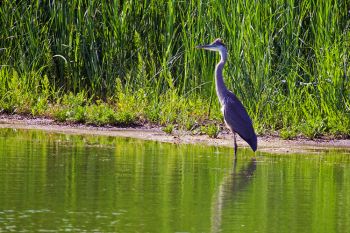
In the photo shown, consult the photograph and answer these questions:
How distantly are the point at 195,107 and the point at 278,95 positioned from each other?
3.88ft

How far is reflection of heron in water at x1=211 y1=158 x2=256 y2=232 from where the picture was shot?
22.5 feet

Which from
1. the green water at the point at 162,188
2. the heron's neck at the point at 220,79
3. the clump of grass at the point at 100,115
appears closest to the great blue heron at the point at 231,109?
the heron's neck at the point at 220,79

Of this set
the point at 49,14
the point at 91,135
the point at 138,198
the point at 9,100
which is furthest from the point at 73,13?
the point at 138,198

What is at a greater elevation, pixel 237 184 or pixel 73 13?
pixel 73 13

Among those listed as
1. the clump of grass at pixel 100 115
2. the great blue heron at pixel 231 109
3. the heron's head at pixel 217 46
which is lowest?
the clump of grass at pixel 100 115

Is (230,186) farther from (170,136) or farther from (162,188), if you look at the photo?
(170,136)

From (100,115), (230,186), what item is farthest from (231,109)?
(230,186)

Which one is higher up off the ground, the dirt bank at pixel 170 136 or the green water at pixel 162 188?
the green water at pixel 162 188

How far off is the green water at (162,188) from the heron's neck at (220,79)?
90cm

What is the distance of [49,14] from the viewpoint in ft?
45.5

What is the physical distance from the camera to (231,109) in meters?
11.1

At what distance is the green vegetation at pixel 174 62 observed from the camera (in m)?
11.9

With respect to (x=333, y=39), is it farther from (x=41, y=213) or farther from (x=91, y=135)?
(x=41, y=213)

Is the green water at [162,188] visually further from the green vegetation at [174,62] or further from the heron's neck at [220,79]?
the green vegetation at [174,62]
